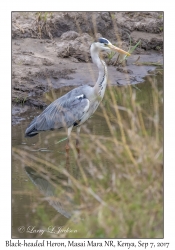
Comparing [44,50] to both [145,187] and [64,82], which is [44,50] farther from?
[145,187]

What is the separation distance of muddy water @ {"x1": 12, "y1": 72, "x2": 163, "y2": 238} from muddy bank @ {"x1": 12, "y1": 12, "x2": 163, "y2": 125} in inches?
15.0

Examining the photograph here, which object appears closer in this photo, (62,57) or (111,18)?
(62,57)

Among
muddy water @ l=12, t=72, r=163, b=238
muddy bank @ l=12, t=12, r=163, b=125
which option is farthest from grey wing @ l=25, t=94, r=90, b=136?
muddy bank @ l=12, t=12, r=163, b=125

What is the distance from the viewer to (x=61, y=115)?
342 inches

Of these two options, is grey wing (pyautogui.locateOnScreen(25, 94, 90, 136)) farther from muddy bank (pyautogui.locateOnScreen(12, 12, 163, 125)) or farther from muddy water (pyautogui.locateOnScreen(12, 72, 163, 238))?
muddy bank (pyautogui.locateOnScreen(12, 12, 163, 125))

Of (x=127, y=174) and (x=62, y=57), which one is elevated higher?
(x=62, y=57)

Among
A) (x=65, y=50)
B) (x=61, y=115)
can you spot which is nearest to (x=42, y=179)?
(x=61, y=115)

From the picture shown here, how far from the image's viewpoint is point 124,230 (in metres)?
4.56

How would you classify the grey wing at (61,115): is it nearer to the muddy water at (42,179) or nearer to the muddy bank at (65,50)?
the muddy water at (42,179)

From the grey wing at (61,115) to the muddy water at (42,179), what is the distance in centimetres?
19

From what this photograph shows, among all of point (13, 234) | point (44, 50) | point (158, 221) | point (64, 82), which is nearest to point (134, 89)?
point (64, 82)

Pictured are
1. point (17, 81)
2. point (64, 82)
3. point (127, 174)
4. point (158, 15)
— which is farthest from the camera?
point (158, 15)

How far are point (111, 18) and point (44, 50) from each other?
2.54 m

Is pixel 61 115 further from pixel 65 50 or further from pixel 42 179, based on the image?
pixel 65 50
